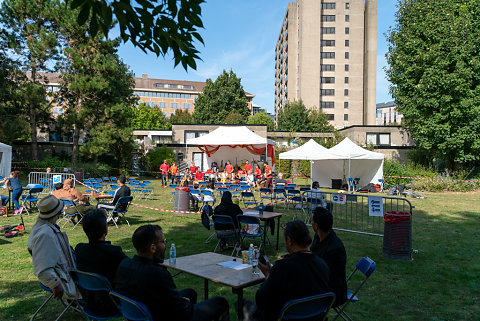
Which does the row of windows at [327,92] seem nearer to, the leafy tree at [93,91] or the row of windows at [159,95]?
the leafy tree at [93,91]

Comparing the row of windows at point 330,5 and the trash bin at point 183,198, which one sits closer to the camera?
the trash bin at point 183,198

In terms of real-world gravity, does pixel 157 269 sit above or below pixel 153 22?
below

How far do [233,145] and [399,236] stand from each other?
52.2ft

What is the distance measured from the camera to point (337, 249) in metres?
3.54

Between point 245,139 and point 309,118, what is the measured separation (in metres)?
33.0

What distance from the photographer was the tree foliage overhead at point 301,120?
50062mm

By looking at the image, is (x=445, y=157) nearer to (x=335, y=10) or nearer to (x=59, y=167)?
(x=59, y=167)

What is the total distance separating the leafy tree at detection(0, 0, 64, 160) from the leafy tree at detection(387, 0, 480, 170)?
24.5 meters

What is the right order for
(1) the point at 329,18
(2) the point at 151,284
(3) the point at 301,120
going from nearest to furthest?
(2) the point at 151,284 → (3) the point at 301,120 → (1) the point at 329,18

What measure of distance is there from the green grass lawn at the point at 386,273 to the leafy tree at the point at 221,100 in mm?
43029

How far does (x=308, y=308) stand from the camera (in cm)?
271

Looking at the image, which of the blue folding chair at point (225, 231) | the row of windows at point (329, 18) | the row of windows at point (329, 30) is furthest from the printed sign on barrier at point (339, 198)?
the row of windows at point (329, 18)

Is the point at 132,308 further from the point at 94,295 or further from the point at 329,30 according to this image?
the point at 329,30

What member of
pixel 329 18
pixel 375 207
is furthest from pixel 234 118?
pixel 375 207
